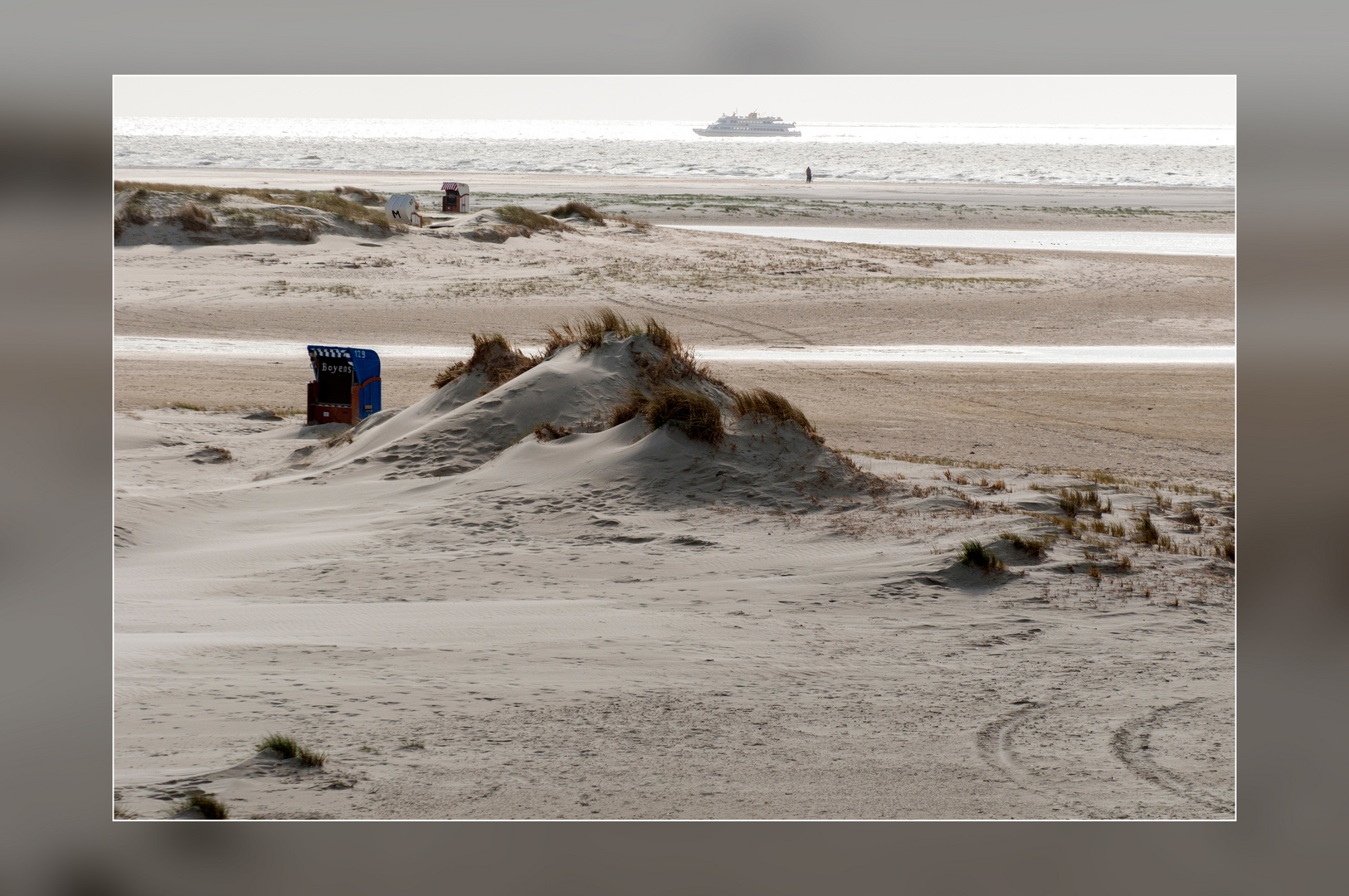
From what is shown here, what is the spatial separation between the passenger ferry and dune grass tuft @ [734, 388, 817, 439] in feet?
390

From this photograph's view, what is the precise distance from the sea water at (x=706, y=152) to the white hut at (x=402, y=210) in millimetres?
28854

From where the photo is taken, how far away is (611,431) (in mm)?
9875

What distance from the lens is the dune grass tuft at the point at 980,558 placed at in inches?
289

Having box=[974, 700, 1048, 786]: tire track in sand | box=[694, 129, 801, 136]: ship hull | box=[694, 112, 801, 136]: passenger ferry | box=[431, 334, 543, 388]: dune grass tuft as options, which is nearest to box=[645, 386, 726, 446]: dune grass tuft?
box=[431, 334, 543, 388]: dune grass tuft

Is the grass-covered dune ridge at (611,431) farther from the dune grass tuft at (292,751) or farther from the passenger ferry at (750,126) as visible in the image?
the passenger ferry at (750,126)

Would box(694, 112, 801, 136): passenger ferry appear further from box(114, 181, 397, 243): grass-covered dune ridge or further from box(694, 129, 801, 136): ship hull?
box(114, 181, 397, 243): grass-covered dune ridge

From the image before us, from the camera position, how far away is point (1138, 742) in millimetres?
5176

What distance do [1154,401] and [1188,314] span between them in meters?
8.77

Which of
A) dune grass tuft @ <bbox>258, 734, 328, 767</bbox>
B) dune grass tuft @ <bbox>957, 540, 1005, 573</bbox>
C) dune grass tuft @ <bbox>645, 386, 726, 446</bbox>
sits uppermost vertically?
dune grass tuft @ <bbox>645, 386, 726, 446</bbox>

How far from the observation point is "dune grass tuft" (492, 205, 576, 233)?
29891 millimetres

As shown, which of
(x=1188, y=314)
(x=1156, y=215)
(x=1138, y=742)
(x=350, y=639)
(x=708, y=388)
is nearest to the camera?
(x=1138, y=742)

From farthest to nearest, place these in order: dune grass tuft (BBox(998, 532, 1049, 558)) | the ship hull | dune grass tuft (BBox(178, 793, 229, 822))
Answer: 1. the ship hull
2. dune grass tuft (BBox(998, 532, 1049, 558))
3. dune grass tuft (BBox(178, 793, 229, 822))
